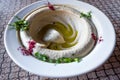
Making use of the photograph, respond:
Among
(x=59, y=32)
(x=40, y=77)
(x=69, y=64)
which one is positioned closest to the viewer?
(x=69, y=64)

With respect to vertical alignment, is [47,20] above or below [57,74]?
above

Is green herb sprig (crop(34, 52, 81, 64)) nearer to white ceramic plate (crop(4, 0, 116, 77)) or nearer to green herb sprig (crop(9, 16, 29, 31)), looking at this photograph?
white ceramic plate (crop(4, 0, 116, 77))

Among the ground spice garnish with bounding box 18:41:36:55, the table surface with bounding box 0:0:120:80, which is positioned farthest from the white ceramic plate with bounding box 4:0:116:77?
the table surface with bounding box 0:0:120:80

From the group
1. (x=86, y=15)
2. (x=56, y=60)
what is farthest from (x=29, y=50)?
(x=86, y=15)

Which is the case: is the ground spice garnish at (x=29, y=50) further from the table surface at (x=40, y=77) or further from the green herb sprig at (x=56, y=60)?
the table surface at (x=40, y=77)

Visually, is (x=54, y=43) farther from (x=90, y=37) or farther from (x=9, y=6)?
(x=9, y=6)

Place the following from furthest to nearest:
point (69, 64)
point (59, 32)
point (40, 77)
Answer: point (59, 32), point (40, 77), point (69, 64)

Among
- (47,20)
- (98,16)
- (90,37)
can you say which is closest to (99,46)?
(90,37)

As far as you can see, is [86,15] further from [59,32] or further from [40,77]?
[40,77]

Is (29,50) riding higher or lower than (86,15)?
lower
